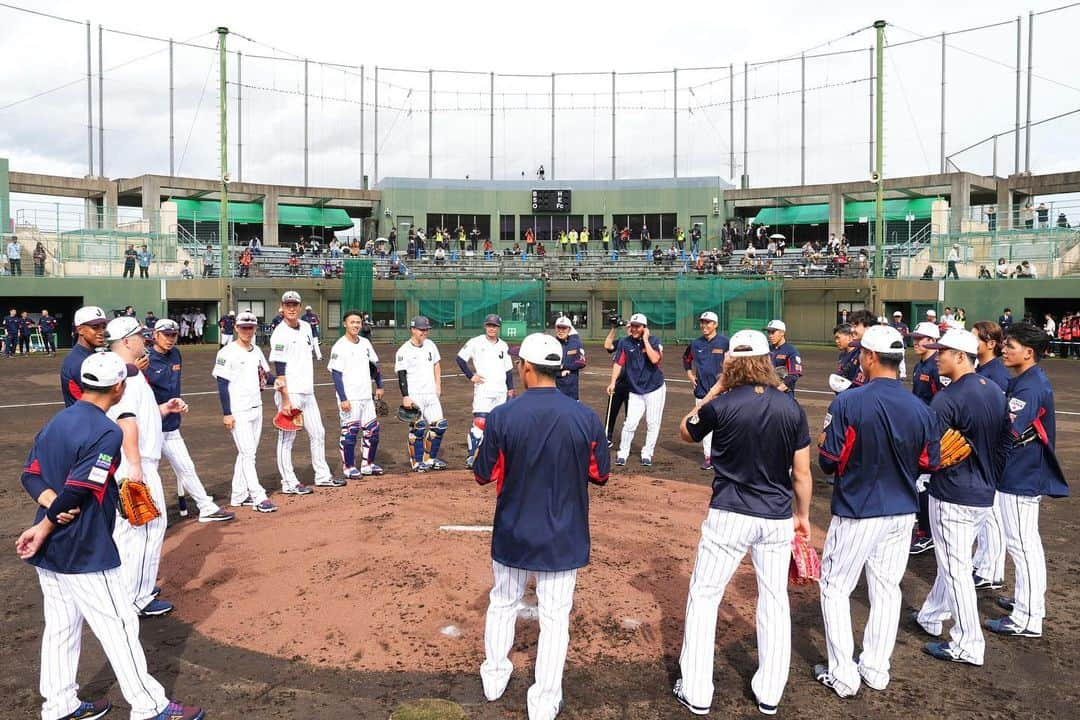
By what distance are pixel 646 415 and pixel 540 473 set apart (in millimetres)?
7659

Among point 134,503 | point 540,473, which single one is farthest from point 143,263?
point 540,473

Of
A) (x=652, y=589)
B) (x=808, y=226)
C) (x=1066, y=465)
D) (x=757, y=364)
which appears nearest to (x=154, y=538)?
(x=652, y=589)

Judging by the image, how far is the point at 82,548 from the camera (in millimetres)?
4434

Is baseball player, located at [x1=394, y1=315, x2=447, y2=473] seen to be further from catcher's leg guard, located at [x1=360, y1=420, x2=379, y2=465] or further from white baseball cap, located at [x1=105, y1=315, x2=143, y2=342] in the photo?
white baseball cap, located at [x1=105, y1=315, x2=143, y2=342]

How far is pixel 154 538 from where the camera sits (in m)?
6.48

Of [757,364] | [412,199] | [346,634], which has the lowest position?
[346,634]

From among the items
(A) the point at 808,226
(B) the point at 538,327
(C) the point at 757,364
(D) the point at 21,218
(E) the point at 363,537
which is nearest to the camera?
(C) the point at 757,364

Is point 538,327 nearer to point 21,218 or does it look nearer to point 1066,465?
point 21,218

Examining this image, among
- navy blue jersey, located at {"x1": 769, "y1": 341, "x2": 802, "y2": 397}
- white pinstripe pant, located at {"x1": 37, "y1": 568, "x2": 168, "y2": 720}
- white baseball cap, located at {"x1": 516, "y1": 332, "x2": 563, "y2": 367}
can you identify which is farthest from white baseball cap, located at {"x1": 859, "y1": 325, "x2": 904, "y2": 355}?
navy blue jersey, located at {"x1": 769, "y1": 341, "x2": 802, "y2": 397}

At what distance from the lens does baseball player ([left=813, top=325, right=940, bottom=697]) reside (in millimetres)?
5055

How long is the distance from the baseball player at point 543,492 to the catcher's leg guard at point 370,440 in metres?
6.38

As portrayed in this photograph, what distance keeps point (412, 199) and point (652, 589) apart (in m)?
48.0

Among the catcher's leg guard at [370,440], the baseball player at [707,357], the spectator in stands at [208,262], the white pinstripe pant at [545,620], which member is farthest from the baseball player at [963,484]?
the spectator in stands at [208,262]

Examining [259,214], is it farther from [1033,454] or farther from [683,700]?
[683,700]
